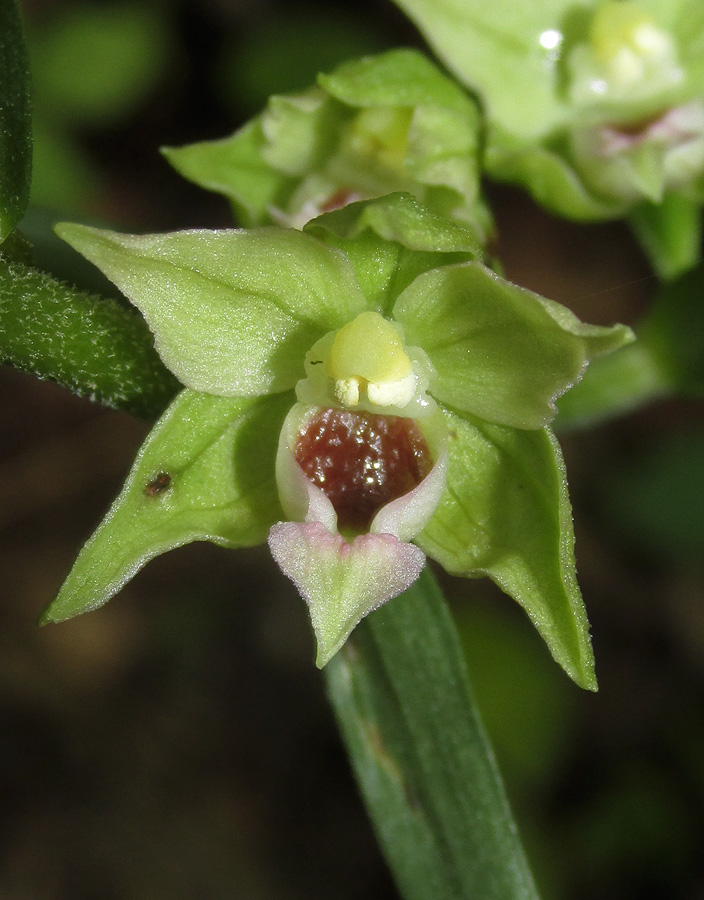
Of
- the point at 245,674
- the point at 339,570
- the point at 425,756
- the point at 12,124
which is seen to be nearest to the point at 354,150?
the point at 12,124

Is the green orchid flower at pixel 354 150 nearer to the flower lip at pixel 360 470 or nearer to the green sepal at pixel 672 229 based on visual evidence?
the flower lip at pixel 360 470

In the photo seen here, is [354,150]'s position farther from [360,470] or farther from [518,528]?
[518,528]

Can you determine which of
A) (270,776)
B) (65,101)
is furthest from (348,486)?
(65,101)

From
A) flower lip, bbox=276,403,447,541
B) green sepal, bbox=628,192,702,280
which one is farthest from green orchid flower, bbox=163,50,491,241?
green sepal, bbox=628,192,702,280

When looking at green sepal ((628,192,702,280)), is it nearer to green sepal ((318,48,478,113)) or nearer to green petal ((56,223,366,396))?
green sepal ((318,48,478,113))

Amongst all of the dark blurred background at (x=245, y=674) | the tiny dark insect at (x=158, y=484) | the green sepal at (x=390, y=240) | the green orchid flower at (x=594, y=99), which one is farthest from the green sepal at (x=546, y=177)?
the dark blurred background at (x=245, y=674)

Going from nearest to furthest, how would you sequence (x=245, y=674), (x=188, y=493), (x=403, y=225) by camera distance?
(x=403, y=225)
(x=188, y=493)
(x=245, y=674)
